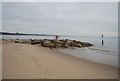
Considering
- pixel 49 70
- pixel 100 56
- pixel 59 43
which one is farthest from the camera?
pixel 59 43

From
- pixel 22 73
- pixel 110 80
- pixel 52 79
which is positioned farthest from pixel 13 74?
pixel 110 80

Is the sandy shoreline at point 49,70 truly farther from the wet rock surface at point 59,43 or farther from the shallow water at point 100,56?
the wet rock surface at point 59,43

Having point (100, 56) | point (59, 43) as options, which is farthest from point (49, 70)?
point (59, 43)

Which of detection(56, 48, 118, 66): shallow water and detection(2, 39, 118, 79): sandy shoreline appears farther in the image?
detection(56, 48, 118, 66): shallow water

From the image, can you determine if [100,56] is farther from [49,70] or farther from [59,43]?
[59,43]

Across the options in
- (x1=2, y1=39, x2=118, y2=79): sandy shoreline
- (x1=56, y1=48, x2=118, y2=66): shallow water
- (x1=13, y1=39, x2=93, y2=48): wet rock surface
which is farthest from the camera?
(x1=13, y1=39, x2=93, y2=48): wet rock surface

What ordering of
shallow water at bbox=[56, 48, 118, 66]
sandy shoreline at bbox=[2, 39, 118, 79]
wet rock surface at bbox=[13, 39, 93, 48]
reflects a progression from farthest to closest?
wet rock surface at bbox=[13, 39, 93, 48] < shallow water at bbox=[56, 48, 118, 66] < sandy shoreline at bbox=[2, 39, 118, 79]

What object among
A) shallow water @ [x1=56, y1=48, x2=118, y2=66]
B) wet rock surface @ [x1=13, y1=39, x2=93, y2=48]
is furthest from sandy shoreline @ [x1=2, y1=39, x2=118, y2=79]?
wet rock surface @ [x1=13, y1=39, x2=93, y2=48]

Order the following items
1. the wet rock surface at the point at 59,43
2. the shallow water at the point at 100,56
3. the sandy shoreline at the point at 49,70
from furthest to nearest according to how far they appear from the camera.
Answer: the wet rock surface at the point at 59,43 → the shallow water at the point at 100,56 → the sandy shoreline at the point at 49,70

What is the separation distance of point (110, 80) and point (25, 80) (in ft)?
12.2

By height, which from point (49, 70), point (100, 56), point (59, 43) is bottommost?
point (100, 56)

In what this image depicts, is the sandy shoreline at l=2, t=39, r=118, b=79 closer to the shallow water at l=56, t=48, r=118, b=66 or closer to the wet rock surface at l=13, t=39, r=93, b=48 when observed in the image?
the shallow water at l=56, t=48, r=118, b=66

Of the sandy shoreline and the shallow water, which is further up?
the sandy shoreline

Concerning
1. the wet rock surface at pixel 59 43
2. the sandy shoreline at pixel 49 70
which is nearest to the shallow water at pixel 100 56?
the sandy shoreline at pixel 49 70
